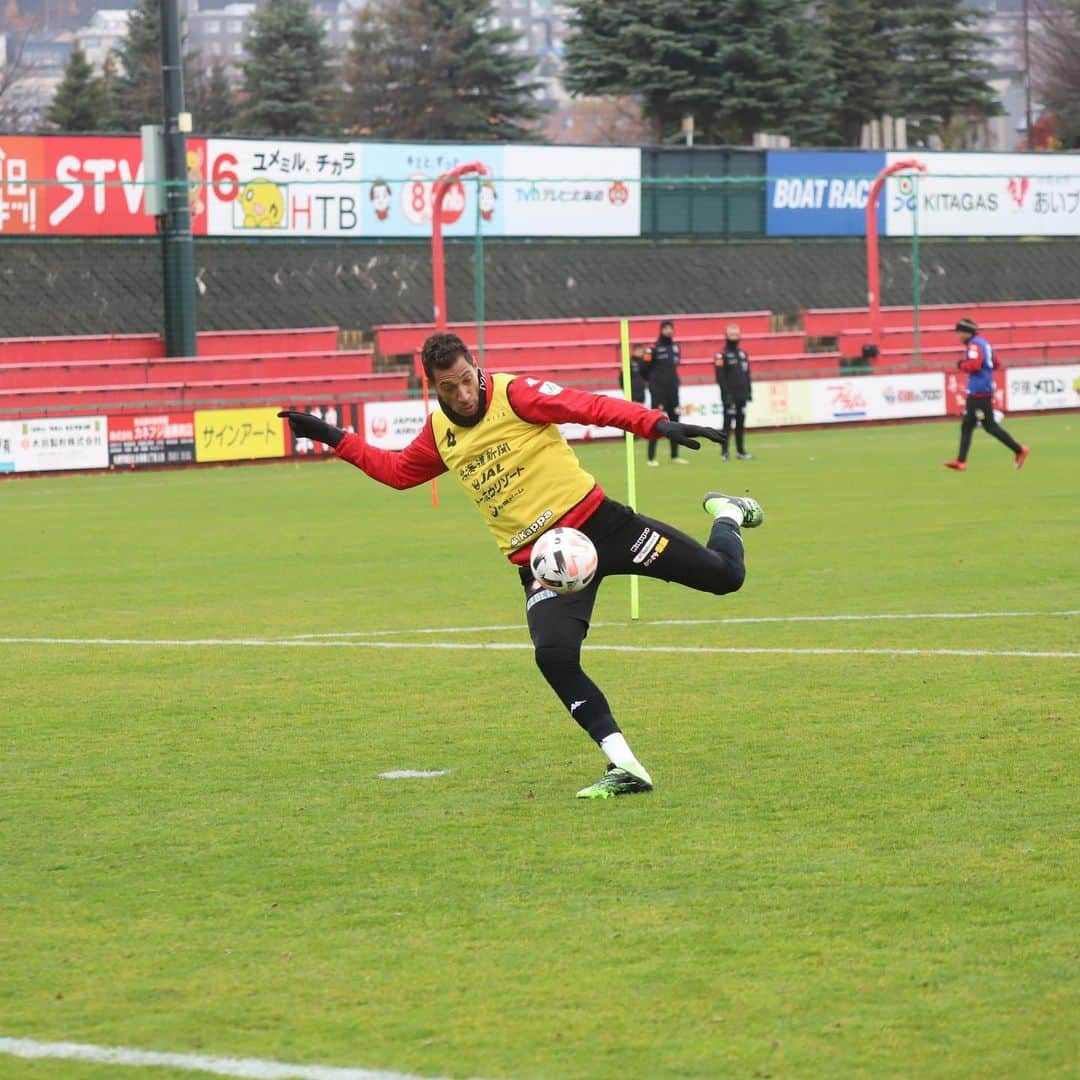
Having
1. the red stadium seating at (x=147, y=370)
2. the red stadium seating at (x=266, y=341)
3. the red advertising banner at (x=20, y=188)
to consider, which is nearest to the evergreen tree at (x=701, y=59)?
the red stadium seating at (x=266, y=341)

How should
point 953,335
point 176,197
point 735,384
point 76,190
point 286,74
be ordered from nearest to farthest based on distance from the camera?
point 735,384, point 176,197, point 76,190, point 953,335, point 286,74

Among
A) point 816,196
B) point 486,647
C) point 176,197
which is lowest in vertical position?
point 486,647

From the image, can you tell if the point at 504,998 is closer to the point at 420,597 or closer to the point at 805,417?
the point at 420,597

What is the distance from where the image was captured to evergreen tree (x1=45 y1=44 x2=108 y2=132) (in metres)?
72.6

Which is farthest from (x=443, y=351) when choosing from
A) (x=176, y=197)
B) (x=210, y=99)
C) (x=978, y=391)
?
(x=210, y=99)

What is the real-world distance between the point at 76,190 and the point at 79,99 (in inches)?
1564

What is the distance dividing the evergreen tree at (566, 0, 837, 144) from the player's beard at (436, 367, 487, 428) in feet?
163

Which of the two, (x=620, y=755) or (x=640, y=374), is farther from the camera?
(x=640, y=374)

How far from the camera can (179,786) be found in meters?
8.70

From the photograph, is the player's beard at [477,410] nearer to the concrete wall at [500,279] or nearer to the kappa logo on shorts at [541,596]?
the kappa logo on shorts at [541,596]

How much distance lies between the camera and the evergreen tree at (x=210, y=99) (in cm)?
8056

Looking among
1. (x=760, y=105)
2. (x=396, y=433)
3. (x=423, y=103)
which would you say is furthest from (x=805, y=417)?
(x=423, y=103)

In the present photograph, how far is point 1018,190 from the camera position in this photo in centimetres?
4728

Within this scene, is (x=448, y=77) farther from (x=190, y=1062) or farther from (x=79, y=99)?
(x=190, y=1062)
